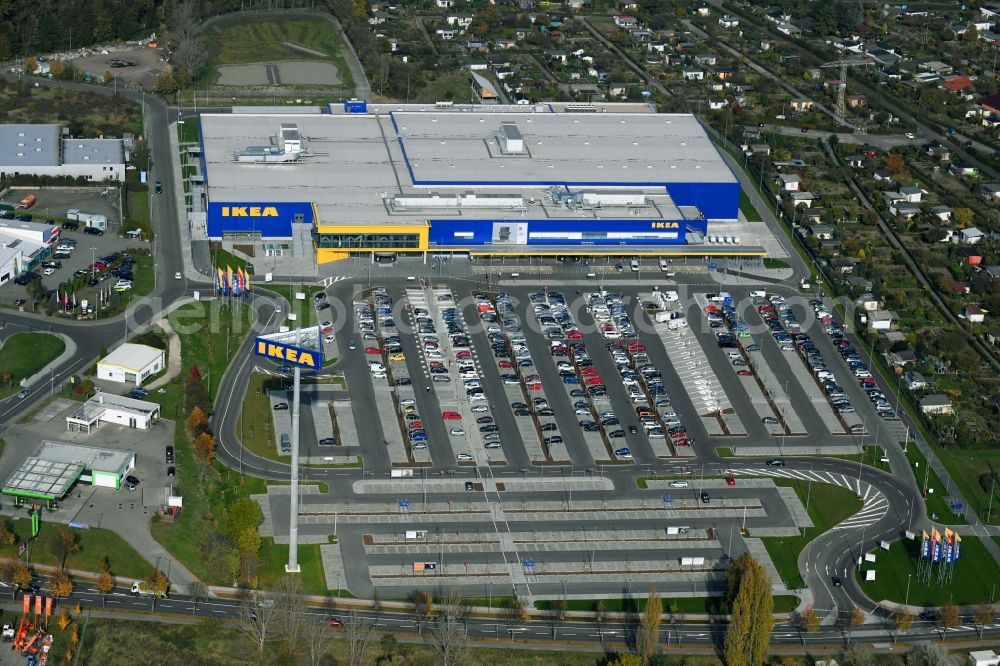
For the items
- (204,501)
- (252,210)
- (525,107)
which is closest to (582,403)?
(204,501)

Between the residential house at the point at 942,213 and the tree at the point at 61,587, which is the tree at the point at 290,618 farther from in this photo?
the residential house at the point at 942,213

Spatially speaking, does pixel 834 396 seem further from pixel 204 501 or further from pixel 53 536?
pixel 53 536

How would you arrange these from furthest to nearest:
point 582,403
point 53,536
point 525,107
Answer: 1. point 525,107
2. point 582,403
3. point 53,536

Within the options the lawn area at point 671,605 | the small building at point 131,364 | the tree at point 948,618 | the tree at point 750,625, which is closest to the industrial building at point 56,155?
the small building at point 131,364

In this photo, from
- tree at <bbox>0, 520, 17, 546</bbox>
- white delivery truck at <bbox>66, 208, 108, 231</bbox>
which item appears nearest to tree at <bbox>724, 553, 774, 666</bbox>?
tree at <bbox>0, 520, 17, 546</bbox>

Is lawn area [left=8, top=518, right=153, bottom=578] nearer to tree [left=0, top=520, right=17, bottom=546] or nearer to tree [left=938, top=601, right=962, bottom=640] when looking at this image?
tree [left=0, top=520, right=17, bottom=546]

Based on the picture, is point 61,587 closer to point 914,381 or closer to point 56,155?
point 914,381

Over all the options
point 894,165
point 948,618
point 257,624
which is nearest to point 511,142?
point 894,165
